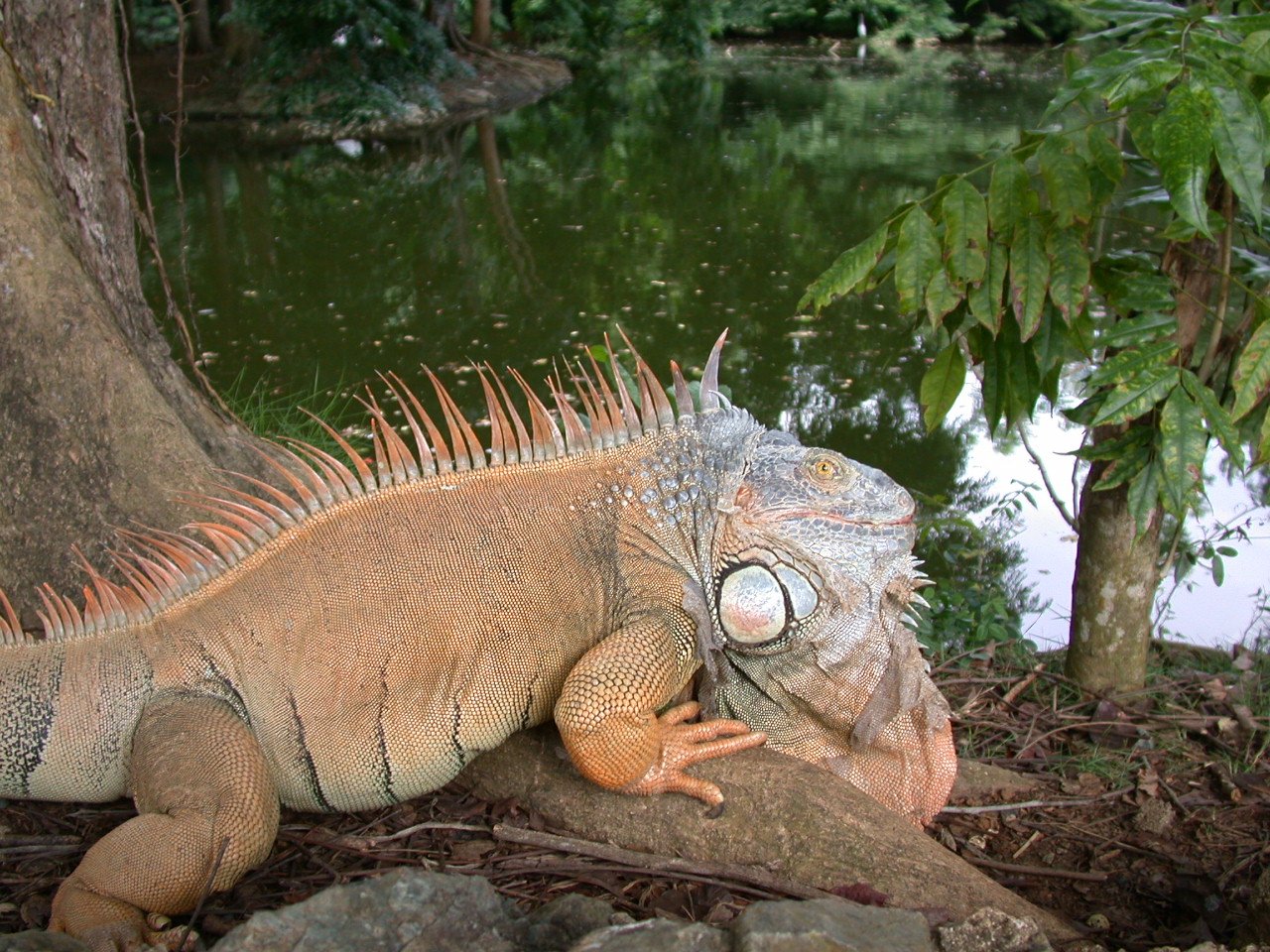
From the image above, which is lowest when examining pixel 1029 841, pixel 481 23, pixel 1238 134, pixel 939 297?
pixel 1029 841

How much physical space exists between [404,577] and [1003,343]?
1843 mm

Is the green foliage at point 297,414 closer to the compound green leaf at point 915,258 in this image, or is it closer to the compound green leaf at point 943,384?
the compound green leaf at point 943,384

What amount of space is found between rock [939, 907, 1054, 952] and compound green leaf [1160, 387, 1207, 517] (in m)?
1.24

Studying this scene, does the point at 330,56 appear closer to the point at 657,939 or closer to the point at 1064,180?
the point at 1064,180

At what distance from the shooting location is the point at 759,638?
8.84ft

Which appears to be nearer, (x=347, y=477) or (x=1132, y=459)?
(x=347, y=477)

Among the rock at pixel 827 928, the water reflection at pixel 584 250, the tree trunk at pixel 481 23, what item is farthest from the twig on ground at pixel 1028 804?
the tree trunk at pixel 481 23

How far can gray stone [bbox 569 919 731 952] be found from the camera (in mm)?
1852

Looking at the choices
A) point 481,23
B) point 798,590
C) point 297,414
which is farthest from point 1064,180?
point 481,23

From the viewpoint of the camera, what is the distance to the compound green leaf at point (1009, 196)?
2.83 metres

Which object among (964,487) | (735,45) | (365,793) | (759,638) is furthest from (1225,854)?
(735,45)

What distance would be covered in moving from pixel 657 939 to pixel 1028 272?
6.30 feet

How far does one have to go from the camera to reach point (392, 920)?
2010 millimetres

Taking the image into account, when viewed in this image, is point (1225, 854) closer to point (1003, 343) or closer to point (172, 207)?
point (1003, 343)
